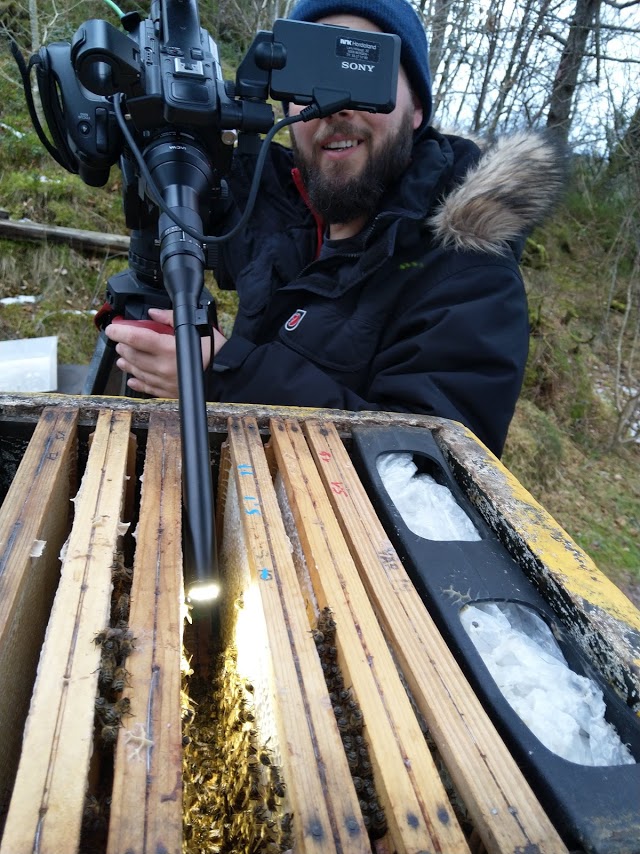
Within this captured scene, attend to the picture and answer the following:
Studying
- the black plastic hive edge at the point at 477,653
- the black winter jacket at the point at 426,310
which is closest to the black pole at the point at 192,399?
the black plastic hive edge at the point at 477,653

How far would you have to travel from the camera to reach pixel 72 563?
935 mm

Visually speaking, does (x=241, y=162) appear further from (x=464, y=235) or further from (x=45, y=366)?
(x=45, y=366)

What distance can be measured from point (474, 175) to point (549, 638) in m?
1.66

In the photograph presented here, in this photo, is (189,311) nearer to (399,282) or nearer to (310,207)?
(399,282)

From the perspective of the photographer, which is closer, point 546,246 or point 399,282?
point 399,282

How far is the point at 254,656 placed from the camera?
3.26 ft

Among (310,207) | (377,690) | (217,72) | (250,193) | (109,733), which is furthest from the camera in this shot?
→ (310,207)

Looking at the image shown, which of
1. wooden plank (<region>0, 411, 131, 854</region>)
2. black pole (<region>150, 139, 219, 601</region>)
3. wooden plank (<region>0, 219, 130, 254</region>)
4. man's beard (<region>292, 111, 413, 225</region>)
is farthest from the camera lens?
wooden plank (<region>0, 219, 130, 254</region>)

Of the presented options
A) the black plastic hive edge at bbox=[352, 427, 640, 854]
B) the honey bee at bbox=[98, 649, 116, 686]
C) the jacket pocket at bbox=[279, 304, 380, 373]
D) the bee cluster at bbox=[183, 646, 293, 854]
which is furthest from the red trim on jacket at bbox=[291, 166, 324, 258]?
the honey bee at bbox=[98, 649, 116, 686]

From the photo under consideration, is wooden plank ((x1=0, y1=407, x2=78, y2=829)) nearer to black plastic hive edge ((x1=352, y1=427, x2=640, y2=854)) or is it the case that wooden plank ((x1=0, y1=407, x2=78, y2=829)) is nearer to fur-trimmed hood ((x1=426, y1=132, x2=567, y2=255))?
black plastic hive edge ((x1=352, y1=427, x2=640, y2=854))

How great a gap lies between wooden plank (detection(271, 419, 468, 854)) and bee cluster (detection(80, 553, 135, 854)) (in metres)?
0.33

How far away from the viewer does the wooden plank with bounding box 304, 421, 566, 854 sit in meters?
0.68

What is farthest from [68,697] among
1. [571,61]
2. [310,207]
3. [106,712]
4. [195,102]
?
[571,61]

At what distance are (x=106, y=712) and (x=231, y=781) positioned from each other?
0.40 metres
